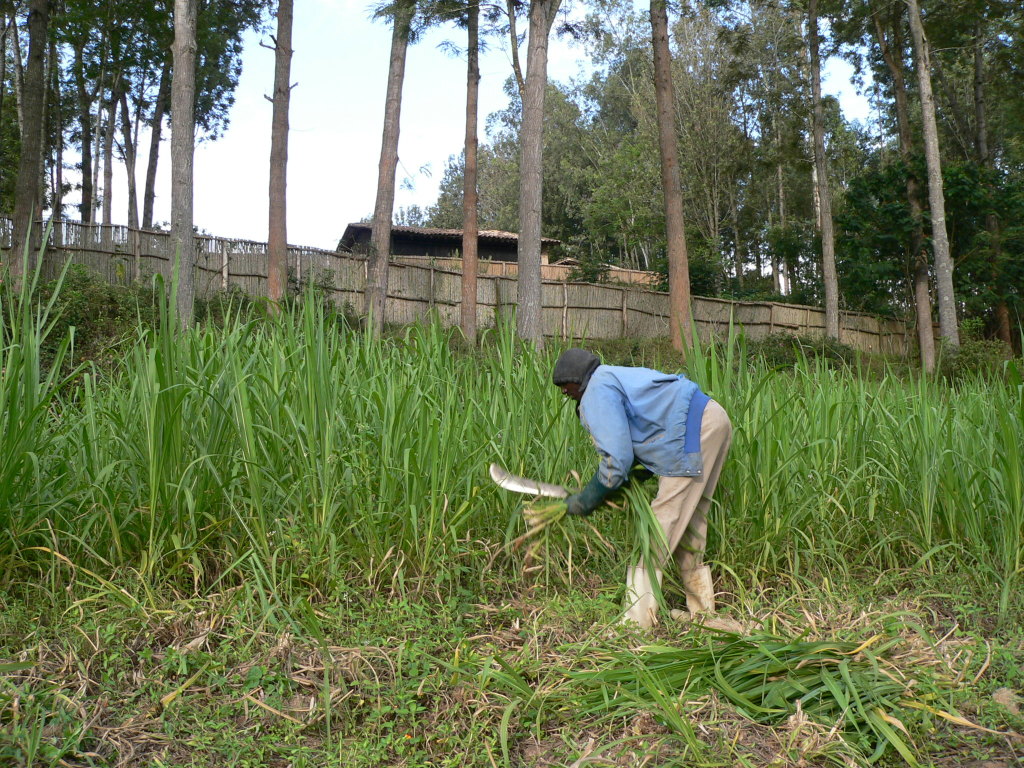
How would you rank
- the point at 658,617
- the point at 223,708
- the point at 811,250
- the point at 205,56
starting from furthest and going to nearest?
the point at 811,250, the point at 205,56, the point at 658,617, the point at 223,708

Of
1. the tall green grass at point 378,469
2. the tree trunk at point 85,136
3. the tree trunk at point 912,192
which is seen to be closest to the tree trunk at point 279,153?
the tree trunk at point 85,136

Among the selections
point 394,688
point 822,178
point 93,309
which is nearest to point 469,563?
point 394,688

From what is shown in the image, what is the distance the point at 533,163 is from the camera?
11828mm

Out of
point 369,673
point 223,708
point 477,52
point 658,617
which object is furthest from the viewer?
point 477,52

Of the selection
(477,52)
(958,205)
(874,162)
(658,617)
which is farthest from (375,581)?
(874,162)

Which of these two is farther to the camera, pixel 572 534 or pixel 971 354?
pixel 971 354

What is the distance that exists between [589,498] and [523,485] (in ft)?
0.89

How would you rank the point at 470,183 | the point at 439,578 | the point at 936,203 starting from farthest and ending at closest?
the point at 936,203 < the point at 470,183 < the point at 439,578

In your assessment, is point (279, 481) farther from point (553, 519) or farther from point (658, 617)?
point (658, 617)

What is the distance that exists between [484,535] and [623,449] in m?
0.77

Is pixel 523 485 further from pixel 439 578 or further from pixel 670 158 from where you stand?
pixel 670 158

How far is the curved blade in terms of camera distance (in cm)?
325

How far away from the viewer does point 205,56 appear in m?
24.1

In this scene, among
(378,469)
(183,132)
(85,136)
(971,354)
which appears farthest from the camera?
(85,136)
